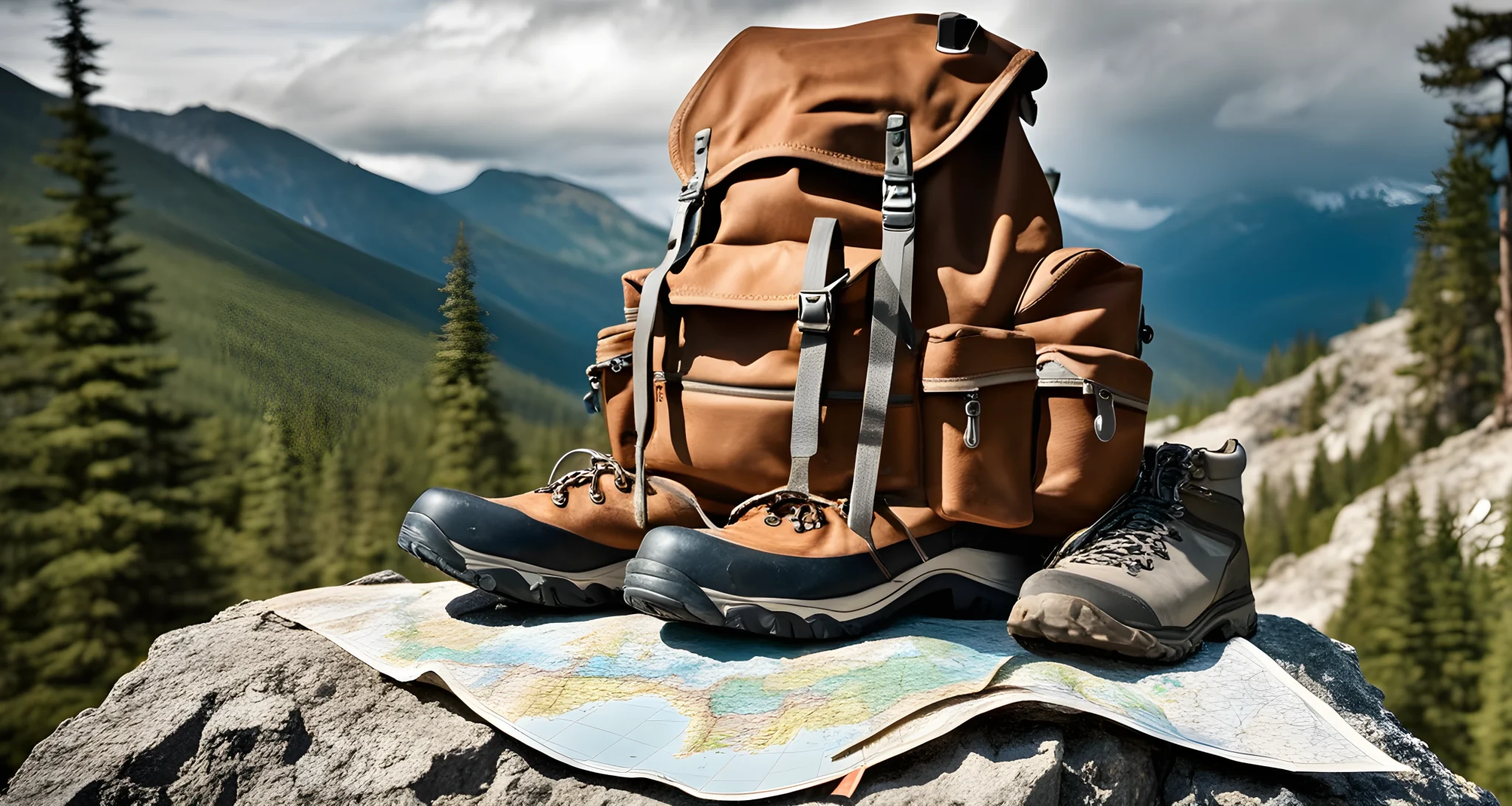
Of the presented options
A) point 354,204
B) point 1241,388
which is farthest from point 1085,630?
point 1241,388

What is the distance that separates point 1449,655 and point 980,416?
19.0m

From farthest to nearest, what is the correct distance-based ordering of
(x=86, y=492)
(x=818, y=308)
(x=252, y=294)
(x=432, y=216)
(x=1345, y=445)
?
(x=1345, y=445) → (x=86, y=492) → (x=432, y=216) → (x=252, y=294) → (x=818, y=308)

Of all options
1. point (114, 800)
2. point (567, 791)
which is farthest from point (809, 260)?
point (114, 800)

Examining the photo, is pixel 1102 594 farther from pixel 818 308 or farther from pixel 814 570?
pixel 818 308

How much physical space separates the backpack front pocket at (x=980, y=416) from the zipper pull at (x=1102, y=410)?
0.14 m

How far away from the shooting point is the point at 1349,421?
114 ft

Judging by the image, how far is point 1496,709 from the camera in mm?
13867

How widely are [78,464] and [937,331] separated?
7.17m

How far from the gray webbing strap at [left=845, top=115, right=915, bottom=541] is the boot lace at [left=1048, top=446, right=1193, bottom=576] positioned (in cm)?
51

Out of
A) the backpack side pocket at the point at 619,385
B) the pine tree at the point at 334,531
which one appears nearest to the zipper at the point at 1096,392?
the backpack side pocket at the point at 619,385

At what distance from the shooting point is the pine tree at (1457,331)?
557 inches

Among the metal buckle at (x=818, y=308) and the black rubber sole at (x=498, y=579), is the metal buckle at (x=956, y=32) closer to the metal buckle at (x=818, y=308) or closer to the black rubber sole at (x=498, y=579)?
the metal buckle at (x=818, y=308)

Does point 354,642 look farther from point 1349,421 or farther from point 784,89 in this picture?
point 1349,421

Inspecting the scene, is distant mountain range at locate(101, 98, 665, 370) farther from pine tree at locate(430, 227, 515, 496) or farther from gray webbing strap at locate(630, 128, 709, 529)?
gray webbing strap at locate(630, 128, 709, 529)
